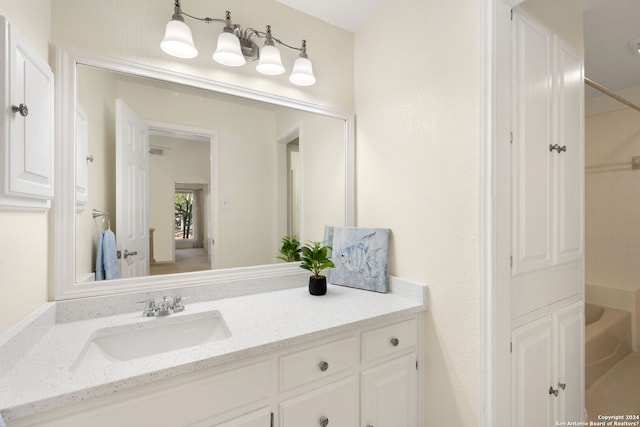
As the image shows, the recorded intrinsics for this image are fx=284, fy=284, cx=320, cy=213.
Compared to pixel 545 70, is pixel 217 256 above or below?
below

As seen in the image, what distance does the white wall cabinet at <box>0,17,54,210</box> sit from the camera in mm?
735

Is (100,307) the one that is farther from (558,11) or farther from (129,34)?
(558,11)

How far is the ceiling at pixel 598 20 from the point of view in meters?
1.60

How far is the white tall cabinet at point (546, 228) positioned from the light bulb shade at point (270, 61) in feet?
3.54

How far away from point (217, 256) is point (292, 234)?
0.45 m

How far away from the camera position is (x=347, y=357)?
3.75ft

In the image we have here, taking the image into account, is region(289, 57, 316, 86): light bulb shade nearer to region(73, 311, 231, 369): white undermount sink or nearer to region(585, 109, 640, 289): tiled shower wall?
region(73, 311, 231, 369): white undermount sink

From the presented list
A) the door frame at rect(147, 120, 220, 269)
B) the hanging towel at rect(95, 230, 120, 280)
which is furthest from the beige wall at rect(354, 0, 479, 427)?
the hanging towel at rect(95, 230, 120, 280)

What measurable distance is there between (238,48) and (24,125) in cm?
90

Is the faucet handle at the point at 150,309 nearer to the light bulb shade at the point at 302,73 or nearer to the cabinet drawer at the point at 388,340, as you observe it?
the cabinet drawer at the point at 388,340

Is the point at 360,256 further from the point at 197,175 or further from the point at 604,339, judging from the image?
the point at 604,339

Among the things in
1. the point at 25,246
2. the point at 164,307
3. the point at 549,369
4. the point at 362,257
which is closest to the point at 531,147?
the point at 362,257

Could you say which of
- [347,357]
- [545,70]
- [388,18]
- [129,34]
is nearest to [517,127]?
[545,70]

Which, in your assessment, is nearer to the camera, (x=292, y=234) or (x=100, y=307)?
(x=100, y=307)
